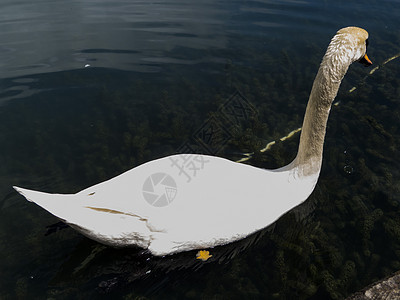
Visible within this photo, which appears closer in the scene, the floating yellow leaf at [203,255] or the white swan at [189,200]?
the white swan at [189,200]

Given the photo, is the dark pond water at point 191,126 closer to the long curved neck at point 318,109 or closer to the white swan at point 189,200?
the white swan at point 189,200

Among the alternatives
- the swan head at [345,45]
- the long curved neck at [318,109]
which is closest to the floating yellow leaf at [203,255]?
the long curved neck at [318,109]

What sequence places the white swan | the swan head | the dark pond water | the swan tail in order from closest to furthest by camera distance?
the swan tail → the white swan → the dark pond water → the swan head

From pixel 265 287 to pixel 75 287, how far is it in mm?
1774

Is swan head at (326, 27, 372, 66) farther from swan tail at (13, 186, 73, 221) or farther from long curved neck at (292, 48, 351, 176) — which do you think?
swan tail at (13, 186, 73, 221)

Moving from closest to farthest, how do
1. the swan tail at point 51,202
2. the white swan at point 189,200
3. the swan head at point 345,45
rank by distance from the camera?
the swan tail at point 51,202 → the white swan at point 189,200 → the swan head at point 345,45

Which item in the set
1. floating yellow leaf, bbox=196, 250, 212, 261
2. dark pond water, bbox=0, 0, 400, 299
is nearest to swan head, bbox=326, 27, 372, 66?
dark pond water, bbox=0, 0, 400, 299

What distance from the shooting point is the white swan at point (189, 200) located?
3.32 meters

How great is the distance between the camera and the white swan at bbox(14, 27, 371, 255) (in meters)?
3.32

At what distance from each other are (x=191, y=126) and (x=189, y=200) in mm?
2491

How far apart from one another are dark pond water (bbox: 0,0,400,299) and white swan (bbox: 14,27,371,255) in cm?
35

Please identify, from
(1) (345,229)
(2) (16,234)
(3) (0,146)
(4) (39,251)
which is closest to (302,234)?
(1) (345,229)

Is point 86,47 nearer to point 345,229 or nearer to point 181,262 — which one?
point 181,262

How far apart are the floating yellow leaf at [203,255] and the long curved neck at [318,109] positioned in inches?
54.4
